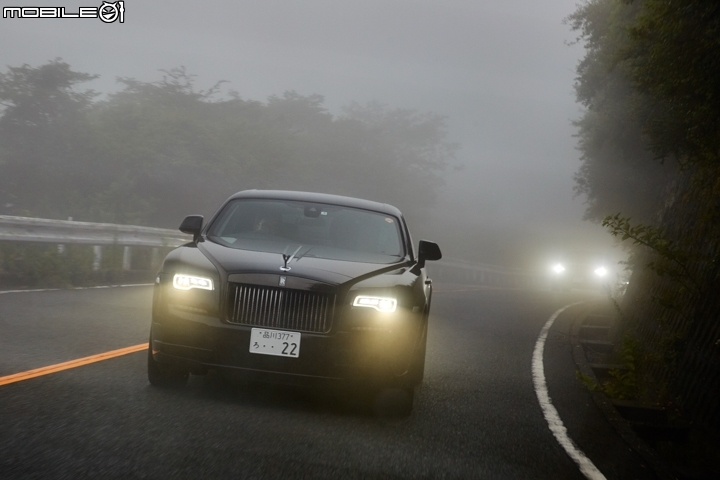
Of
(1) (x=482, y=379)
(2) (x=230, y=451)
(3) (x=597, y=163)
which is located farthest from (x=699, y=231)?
(3) (x=597, y=163)

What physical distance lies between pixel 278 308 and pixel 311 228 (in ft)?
5.19

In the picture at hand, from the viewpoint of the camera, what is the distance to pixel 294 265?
6.12 meters

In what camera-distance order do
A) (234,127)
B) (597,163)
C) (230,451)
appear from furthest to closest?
1. (234,127)
2. (597,163)
3. (230,451)

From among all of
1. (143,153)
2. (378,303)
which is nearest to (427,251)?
(378,303)

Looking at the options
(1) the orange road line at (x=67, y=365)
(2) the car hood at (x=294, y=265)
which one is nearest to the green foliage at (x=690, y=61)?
(2) the car hood at (x=294, y=265)

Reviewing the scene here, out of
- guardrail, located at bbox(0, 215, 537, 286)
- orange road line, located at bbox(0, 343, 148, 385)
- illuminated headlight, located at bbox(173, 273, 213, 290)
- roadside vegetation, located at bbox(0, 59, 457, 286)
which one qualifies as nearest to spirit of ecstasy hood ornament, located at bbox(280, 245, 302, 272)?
illuminated headlight, located at bbox(173, 273, 213, 290)

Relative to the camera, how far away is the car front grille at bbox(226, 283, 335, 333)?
19.2ft

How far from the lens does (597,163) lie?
29359mm

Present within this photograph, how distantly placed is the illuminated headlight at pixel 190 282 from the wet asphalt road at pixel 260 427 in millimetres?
789

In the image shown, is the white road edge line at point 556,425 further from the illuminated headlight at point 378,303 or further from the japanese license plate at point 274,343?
the japanese license plate at point 274,343

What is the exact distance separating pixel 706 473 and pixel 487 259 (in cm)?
7396

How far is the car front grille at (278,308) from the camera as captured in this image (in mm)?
5847

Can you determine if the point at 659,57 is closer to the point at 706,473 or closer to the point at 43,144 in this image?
the point at 706,473

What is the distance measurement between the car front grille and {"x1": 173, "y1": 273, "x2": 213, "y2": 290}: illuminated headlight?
0.59 feet
